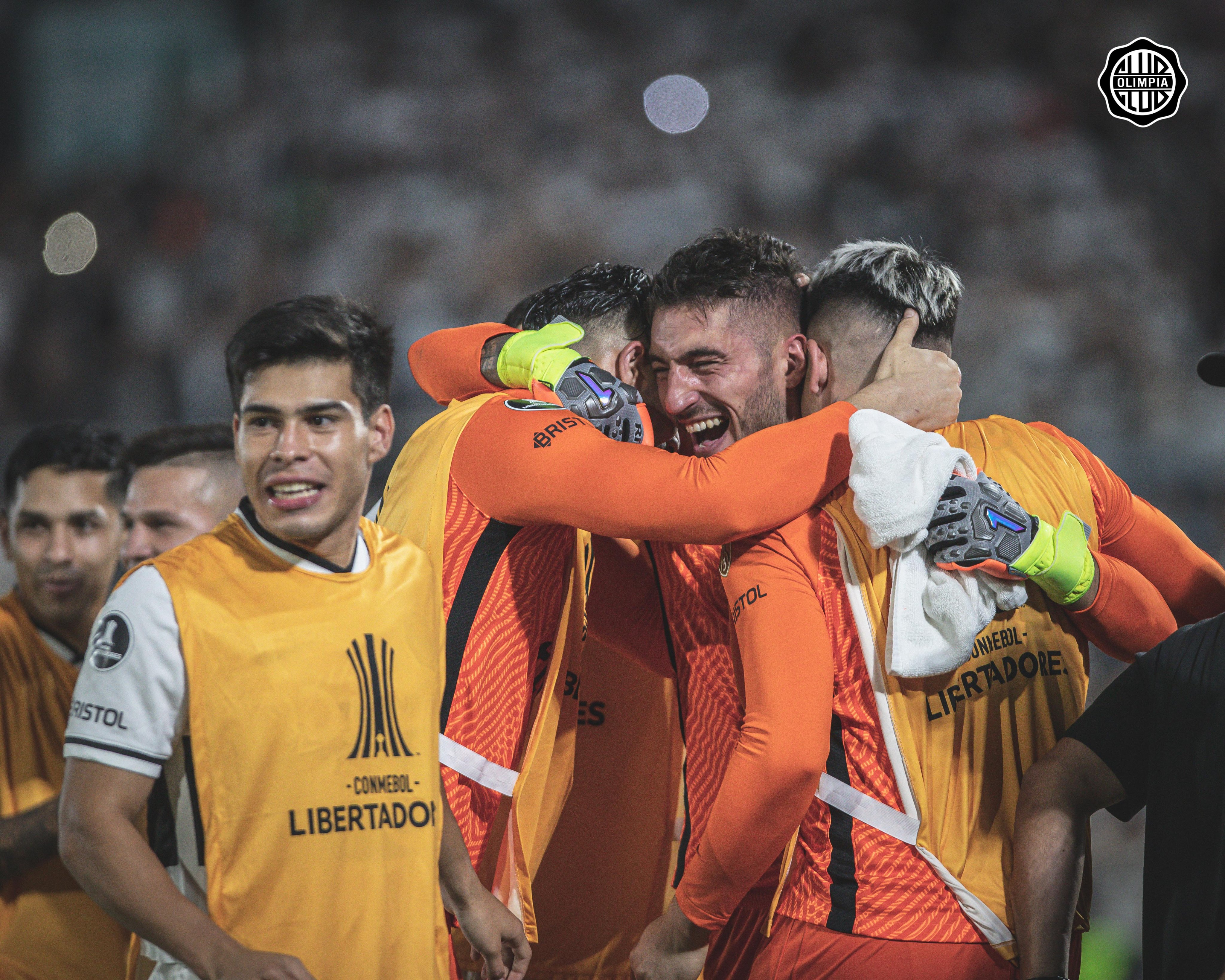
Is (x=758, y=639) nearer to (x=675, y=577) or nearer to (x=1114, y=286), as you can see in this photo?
(x=675, y=577)

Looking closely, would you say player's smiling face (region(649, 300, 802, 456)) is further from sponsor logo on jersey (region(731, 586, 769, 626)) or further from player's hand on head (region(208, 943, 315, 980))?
player's hand on head (region(208, 943, 315, 980))

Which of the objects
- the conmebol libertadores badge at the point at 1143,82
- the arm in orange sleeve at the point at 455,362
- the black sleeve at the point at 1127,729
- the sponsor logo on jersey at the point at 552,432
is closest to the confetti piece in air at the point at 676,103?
the conmebol libertadores badge at the point at 1143,82

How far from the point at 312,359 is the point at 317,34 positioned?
26.0 feet

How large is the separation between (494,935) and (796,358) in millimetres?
1500

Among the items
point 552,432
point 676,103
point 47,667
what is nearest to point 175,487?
point 47,667

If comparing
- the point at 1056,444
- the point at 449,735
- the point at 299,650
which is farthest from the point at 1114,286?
the point at 299,650

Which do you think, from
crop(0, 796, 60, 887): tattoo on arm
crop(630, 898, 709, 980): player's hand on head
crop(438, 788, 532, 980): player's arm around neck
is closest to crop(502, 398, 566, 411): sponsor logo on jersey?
crop(438, 788, 532, 980): player's arm around neck

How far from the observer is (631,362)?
3031mm

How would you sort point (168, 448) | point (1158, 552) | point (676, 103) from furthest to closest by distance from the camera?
1. point (676, 103)
2. point (168, 448)
3. point (1158, 552)

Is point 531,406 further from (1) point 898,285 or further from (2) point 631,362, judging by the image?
(1) point 898,285

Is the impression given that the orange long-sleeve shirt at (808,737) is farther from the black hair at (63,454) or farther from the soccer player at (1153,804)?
the black hair at (63,454)

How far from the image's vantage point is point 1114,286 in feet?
24.0

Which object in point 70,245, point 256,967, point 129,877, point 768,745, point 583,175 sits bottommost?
point 256,967

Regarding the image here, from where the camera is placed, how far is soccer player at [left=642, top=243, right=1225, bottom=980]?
2213 mm
